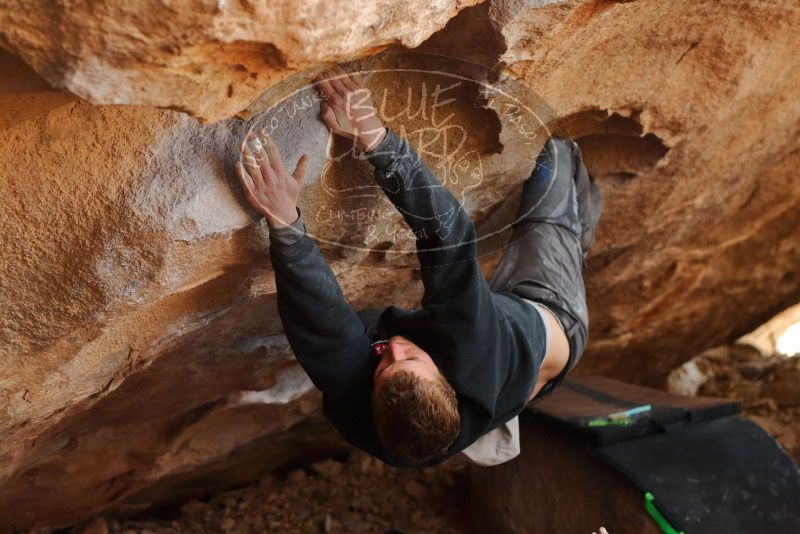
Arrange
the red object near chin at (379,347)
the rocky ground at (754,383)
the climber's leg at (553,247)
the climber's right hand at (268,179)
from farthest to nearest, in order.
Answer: the rocky ground at (754,383)
the climber's leg at (553,247)
the red object near chin at (379,347)
the climber's right hand at (268,179)

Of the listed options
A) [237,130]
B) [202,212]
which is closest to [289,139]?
[237,130]

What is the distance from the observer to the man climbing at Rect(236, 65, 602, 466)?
57.2 inches

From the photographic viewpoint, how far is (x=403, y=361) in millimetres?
1597

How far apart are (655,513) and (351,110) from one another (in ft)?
4.54

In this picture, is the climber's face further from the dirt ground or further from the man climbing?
the dirt ground

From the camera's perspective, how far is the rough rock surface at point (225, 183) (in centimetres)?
110

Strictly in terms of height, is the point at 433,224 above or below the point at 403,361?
above

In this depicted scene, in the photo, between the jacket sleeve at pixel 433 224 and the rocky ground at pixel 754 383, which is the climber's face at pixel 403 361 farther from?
the rocky ground at pixel 754 383

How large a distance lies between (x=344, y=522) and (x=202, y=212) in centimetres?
184

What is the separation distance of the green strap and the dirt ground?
3.07 ft

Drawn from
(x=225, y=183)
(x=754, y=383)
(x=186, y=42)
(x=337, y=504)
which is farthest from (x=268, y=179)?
(x=754, y=383)

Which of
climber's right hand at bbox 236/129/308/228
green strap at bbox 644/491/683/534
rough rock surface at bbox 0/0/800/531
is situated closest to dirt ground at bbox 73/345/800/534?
rough rock surface at bbox 0/0/800/531

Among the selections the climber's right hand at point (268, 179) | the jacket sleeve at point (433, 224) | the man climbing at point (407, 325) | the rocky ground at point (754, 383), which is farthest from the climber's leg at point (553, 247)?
the rocky ground at point (754, 383)

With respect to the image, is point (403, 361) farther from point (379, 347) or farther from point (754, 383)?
point (754, 383)
